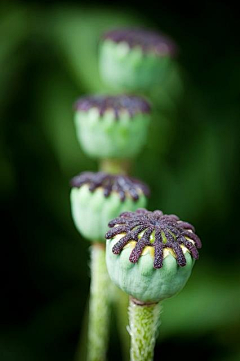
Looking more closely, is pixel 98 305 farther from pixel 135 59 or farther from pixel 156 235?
pixel 135 59

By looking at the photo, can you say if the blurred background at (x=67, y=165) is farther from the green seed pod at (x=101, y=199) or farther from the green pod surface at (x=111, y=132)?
the green seed pod at (x=101, y=199)

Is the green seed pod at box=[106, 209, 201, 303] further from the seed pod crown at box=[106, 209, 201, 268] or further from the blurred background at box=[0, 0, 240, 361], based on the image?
the blurred background at box=[0, 0, 240, 361]

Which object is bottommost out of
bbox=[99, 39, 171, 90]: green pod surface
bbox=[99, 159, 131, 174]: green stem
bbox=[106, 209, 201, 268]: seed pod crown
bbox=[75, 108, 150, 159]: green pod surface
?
bbox=[106, 209, 201, 268]: seed pod crown

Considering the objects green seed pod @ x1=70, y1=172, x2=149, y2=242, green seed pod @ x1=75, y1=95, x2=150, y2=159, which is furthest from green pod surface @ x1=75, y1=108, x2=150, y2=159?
green seed pod @ x1=70, y1=172, x2=149, y2=242

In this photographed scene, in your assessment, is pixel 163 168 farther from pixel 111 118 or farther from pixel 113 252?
pixel 113 252

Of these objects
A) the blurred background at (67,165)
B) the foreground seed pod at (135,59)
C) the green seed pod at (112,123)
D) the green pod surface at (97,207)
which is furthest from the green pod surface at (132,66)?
the green pod surface at (97,207)

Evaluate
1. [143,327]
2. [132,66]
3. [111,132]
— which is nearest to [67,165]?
[132,66]

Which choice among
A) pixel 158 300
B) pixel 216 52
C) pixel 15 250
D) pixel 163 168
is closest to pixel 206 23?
pixel 216 52

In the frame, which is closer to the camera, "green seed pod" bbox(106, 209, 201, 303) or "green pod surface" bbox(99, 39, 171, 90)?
"green seed pod" bbox(106, 209, 201, 303)
